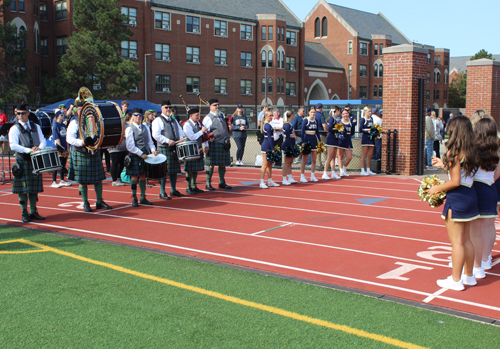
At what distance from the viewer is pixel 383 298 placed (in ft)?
17.6

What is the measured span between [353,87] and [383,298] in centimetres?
6686

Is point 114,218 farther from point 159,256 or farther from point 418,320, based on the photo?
point 418,320

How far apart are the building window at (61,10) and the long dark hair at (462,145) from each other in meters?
44.2

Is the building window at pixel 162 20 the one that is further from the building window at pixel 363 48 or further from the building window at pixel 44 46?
the building window at pixel 363 48

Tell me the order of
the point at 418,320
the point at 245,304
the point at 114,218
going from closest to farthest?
the point at 418,320 → the point at 245,304 → the point at 114,218

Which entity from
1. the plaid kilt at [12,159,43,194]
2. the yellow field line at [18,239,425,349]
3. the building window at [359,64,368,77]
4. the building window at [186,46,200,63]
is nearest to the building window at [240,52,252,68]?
the building window at [186,46,200,63]

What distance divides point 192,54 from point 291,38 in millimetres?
14170

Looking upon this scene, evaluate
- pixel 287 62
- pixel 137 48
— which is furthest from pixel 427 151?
pixel 287 62

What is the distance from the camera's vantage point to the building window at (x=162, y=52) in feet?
161

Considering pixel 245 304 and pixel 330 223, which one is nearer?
pixel 245 304

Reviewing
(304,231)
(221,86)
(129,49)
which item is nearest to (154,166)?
(304,231)

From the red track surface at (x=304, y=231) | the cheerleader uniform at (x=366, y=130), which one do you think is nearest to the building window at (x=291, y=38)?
the cheerleader uniform at (x=366, y=130)

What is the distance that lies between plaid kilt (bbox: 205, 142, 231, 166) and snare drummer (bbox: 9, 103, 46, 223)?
14.4 ft

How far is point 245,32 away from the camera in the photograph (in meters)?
55.7
